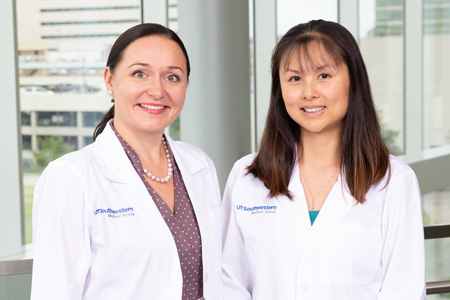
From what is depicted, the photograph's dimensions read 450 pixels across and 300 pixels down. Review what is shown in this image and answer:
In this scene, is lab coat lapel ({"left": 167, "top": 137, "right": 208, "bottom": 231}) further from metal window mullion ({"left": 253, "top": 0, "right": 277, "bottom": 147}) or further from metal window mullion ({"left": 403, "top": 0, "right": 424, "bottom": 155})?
metal window mullion ({"left": 403, "top": 0, "right": 424, "bottom": 155})

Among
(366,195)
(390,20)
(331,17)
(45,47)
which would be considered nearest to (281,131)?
(366,195)

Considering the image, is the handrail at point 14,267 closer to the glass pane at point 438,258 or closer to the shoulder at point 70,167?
the shoulder at point 70,167

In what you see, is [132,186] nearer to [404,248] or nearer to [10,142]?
[404,248]

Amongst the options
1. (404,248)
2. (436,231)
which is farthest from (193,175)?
(436,231)

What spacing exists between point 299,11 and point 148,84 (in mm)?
4832

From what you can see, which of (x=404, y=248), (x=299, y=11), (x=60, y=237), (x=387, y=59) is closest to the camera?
(x=60, y=237)

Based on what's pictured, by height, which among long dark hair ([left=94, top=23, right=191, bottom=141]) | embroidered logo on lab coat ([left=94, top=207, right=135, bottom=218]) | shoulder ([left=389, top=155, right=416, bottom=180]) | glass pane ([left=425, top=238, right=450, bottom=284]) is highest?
long dark hair ([left=94, top=23, right=191, bottom=141])

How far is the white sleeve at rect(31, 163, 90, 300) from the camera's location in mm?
1735

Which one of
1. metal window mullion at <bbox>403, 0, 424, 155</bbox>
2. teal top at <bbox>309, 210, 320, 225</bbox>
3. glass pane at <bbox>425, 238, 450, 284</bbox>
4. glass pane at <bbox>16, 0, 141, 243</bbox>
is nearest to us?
teal top at <bbox>309, 210, 320, 225</bbox>

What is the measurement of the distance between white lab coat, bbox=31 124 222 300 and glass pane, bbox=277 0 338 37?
4385 millimetres

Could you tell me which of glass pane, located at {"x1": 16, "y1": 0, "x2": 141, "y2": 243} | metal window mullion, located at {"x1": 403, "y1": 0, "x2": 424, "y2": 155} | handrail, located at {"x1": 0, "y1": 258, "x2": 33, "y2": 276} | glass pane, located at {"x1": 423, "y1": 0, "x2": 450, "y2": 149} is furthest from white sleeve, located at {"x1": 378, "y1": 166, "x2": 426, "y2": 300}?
glass pane, located at {"x1": 423, "y1": 0, "x2": 450, "y2": 149}

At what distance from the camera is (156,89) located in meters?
1.92

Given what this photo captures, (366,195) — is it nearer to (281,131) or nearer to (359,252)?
(359,252)

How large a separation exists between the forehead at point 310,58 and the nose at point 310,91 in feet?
0.16
